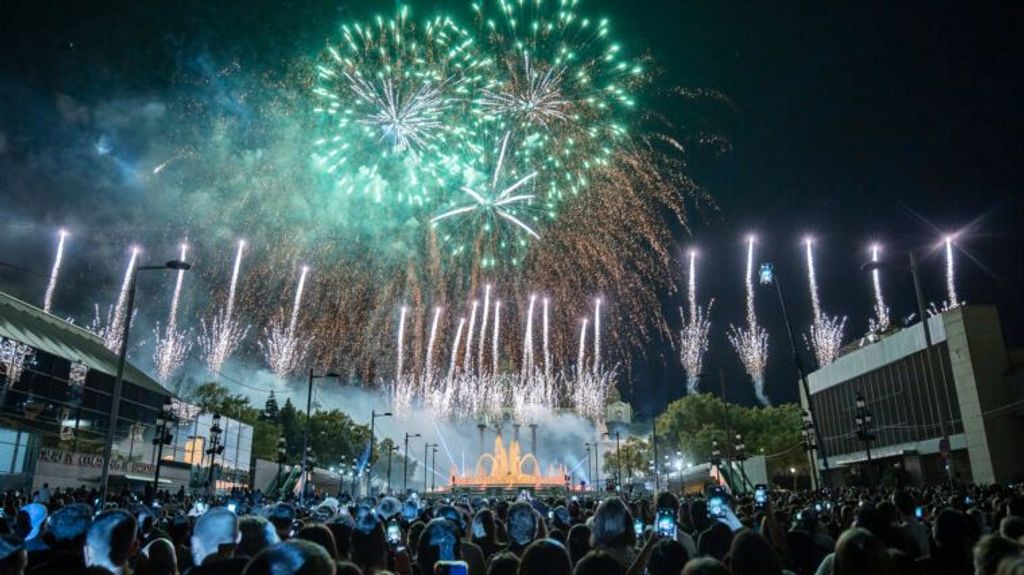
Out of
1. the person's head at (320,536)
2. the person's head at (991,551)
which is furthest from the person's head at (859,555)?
the person's head at (320,536)

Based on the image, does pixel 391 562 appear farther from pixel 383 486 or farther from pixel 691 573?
pixel 383 486

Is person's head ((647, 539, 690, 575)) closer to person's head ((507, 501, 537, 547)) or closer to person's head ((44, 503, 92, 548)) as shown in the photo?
person's head ((507, 501, 537, 547))

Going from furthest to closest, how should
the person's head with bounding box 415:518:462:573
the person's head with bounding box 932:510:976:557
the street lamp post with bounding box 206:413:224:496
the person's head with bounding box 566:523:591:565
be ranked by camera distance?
the street lamp post with bounding box 206:413:224:496, the person's head with bounding box 566:523:591:565, the person's head with bounding box 415:518:462:573, the person's head with bounding box 932:510:976:557

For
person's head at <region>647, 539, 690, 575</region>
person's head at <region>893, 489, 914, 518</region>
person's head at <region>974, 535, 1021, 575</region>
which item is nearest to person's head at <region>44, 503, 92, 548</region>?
person's head at <region>647, 539, 690, 575</region>

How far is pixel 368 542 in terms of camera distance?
6.86 metres

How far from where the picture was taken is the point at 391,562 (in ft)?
25.6

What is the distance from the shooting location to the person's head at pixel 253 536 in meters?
6.07

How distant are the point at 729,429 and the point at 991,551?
318 feet

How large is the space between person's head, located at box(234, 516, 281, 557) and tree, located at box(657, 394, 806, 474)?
277 ft

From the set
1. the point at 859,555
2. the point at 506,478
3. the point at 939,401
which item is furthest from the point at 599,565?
the point at 506,478

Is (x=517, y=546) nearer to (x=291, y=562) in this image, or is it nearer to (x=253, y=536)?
(x=253, y=536)

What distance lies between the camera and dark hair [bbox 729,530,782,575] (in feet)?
16.1

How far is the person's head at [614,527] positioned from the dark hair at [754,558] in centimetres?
136

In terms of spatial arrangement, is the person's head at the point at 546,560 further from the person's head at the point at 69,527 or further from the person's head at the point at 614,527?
the person's head at the point at 69,527
